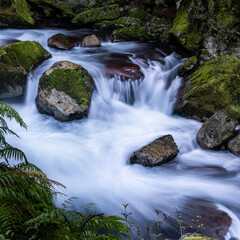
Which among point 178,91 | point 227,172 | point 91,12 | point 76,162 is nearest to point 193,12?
point 178,91

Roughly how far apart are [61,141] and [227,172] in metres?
4.29

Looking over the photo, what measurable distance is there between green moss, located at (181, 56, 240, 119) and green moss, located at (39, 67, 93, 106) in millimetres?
3302

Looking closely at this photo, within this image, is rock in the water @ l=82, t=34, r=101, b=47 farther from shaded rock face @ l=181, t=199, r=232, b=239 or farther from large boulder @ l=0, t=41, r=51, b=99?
shaded rock face @ l=181, t=199, r=232, b=239

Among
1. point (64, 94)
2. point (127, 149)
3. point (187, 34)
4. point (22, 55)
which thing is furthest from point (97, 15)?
point (127, 149)

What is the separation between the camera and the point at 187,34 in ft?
31.9

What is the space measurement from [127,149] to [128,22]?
9.23 m

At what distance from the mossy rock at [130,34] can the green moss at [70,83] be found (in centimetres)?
538

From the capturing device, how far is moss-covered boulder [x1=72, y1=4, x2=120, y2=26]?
13.0 meters

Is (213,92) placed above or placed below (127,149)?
above

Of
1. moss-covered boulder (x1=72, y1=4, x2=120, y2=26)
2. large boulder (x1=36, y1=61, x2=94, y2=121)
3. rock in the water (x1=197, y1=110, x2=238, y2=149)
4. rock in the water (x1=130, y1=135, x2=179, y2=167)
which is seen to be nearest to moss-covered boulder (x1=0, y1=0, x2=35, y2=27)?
moss-covered boulder (x1=72, y1=4, x2=120, y2=26)

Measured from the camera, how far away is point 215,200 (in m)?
4.07

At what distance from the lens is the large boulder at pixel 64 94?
6.41m

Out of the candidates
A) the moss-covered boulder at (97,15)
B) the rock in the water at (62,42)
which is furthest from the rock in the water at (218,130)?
the moss-covered boulder at (97,15)

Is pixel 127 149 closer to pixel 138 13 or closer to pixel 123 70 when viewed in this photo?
pixel 123 70
